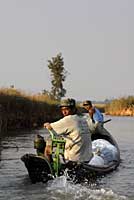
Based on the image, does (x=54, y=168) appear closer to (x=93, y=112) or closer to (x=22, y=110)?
(x=93, y=112)

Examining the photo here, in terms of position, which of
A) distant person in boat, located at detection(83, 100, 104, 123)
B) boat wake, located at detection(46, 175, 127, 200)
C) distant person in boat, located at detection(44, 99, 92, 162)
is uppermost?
distant person in boat, located at detection(83, 100, 104, 123)

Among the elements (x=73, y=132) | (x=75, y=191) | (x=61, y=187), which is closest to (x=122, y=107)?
(x=73, y=132)

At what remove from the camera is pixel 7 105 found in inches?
1120

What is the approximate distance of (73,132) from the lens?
11.1m

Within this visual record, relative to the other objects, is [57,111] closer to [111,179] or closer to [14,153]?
[14,153]

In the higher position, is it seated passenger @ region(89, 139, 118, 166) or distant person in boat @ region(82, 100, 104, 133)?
distant person in boat @ region(82, 100, 104, 133)

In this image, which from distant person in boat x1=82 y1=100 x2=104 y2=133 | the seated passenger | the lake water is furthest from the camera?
distant person in boat x1=82 y1=100 x2=104 y2=133

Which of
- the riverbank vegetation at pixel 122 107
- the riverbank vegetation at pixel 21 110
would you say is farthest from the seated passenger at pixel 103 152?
the riverbank vegetation at pixel 122 107

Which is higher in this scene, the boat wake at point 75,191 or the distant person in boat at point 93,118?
the distant person in boat at point 93,118

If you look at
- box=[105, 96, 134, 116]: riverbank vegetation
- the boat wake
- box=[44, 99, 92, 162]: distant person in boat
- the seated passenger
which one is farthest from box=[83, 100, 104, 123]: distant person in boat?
box=[105, 96, 134, 116]: riverbank vegetation

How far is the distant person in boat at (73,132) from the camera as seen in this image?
424 inches

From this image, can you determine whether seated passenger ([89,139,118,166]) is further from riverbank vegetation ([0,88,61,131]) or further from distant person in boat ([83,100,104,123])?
riverbank vegetation ([0,88,61,131])

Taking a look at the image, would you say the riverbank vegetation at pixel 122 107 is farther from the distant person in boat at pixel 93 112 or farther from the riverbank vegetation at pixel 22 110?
the distant person in boat at pixel 93 112

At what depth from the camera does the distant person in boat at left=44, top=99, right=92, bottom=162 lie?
1077 cm
